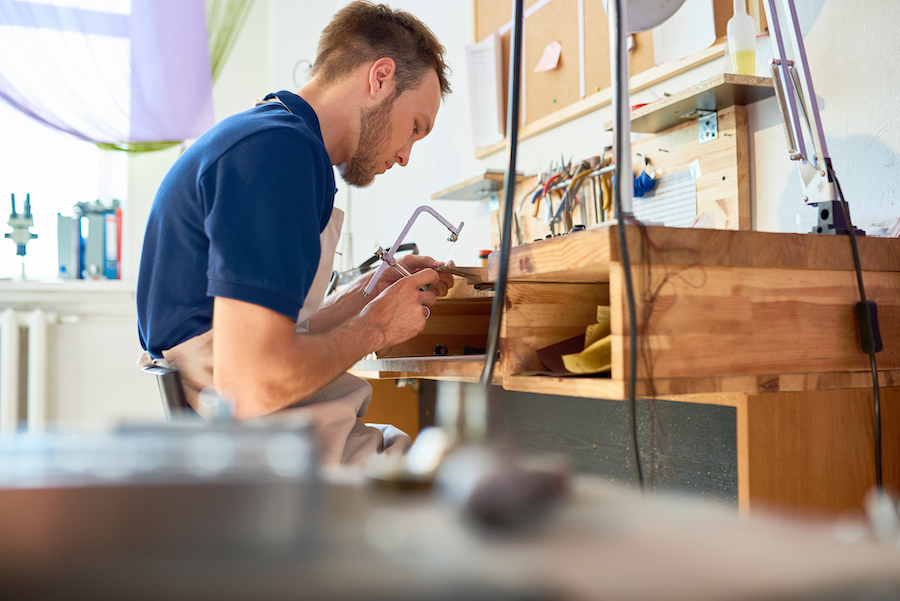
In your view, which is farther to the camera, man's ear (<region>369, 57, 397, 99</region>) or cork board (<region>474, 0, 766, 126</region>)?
cork board (<region>474, 0, 766, 126</region>)

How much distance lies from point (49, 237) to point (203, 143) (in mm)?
2664

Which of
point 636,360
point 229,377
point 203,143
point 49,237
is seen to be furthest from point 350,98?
point 49,237

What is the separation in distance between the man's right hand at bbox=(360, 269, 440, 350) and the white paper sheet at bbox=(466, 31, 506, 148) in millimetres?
1239

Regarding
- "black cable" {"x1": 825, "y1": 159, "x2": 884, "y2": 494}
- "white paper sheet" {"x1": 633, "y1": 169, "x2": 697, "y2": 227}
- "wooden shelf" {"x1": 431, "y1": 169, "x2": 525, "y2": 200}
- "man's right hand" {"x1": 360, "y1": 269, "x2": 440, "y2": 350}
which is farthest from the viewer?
"wooden shelf" {"x1": 431, "y1": 169, "x2": 525, "y2": 200}

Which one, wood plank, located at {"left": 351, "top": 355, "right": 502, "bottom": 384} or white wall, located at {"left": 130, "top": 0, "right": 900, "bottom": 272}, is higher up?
white wall, located at {"left": 130, "top": 0, "right": 900, "bottom": 272}

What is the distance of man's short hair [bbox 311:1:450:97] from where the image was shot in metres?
1.27

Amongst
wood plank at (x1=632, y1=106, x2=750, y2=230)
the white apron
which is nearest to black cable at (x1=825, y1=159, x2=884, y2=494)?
wood plank at (x1=632, y1=106, x2=750, y2=230)

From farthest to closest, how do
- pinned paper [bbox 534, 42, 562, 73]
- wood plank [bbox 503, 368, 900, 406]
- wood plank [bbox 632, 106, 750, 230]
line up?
pinned paper [bbox 534, 42, 562, 73] < wood plank [bbox 632, 106, 750, 230] < wood plank [bbox 503, 368, 900, 406]

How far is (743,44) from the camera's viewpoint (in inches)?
49.6

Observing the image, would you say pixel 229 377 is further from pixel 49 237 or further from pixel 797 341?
pixel 49 237

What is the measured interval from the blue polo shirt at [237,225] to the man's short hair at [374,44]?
0.77ft

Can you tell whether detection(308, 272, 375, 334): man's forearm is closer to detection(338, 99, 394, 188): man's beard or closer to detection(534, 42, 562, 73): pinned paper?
detection(338, 99, 394, 188): man's beard

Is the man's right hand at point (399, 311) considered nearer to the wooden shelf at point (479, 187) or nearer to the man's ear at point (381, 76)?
the man's ear at point (381, 76)

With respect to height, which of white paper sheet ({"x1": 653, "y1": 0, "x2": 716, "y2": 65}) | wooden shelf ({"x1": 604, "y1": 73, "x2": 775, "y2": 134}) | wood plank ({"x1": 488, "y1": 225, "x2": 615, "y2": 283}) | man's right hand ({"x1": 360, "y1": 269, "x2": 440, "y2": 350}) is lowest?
man's right hand ({"x1": 360, "y1": 269, "x2": 440, "y2": 350})
